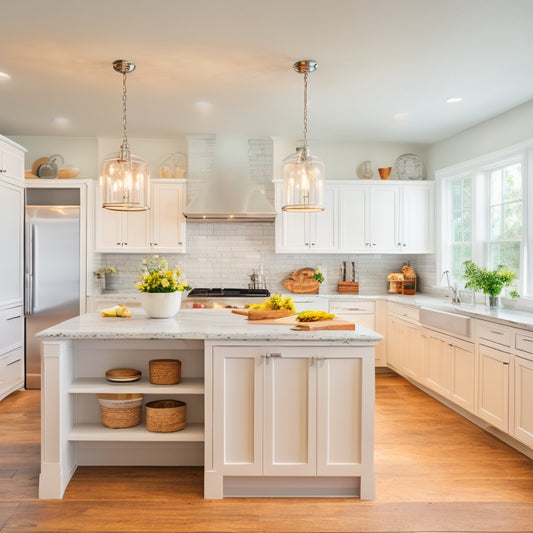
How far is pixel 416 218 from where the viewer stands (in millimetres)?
6262

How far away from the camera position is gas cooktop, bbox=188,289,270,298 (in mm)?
5774

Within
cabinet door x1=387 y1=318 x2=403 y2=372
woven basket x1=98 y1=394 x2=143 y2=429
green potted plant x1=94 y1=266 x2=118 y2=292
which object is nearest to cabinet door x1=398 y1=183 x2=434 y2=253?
cabinet door x1=387 y1=318 x2=403 y2=372

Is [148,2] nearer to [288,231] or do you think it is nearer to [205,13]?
[205,13]

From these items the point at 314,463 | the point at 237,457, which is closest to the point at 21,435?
the point at 237,457

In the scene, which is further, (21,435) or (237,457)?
(21,435)

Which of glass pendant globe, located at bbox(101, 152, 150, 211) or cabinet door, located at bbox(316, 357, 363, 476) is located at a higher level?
glass pendant globe, located at bbox(101, 152, 150, 211)

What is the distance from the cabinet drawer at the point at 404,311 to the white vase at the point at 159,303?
110 inches

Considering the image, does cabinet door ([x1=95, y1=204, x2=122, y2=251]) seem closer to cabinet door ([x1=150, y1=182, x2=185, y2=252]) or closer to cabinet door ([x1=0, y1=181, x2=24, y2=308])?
cabinet door ([x1=150, y1=182, x2=185, y2=252])

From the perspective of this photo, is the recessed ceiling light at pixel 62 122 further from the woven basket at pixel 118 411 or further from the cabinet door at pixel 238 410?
the cabinet door at pixel 238 410

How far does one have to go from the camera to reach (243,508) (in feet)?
9.10

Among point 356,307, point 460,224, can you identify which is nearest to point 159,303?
point 356,307

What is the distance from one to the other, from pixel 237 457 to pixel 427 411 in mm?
2390

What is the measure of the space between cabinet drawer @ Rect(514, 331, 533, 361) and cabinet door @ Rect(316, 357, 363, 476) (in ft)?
4.32

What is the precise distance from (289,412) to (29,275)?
372 centimetres
